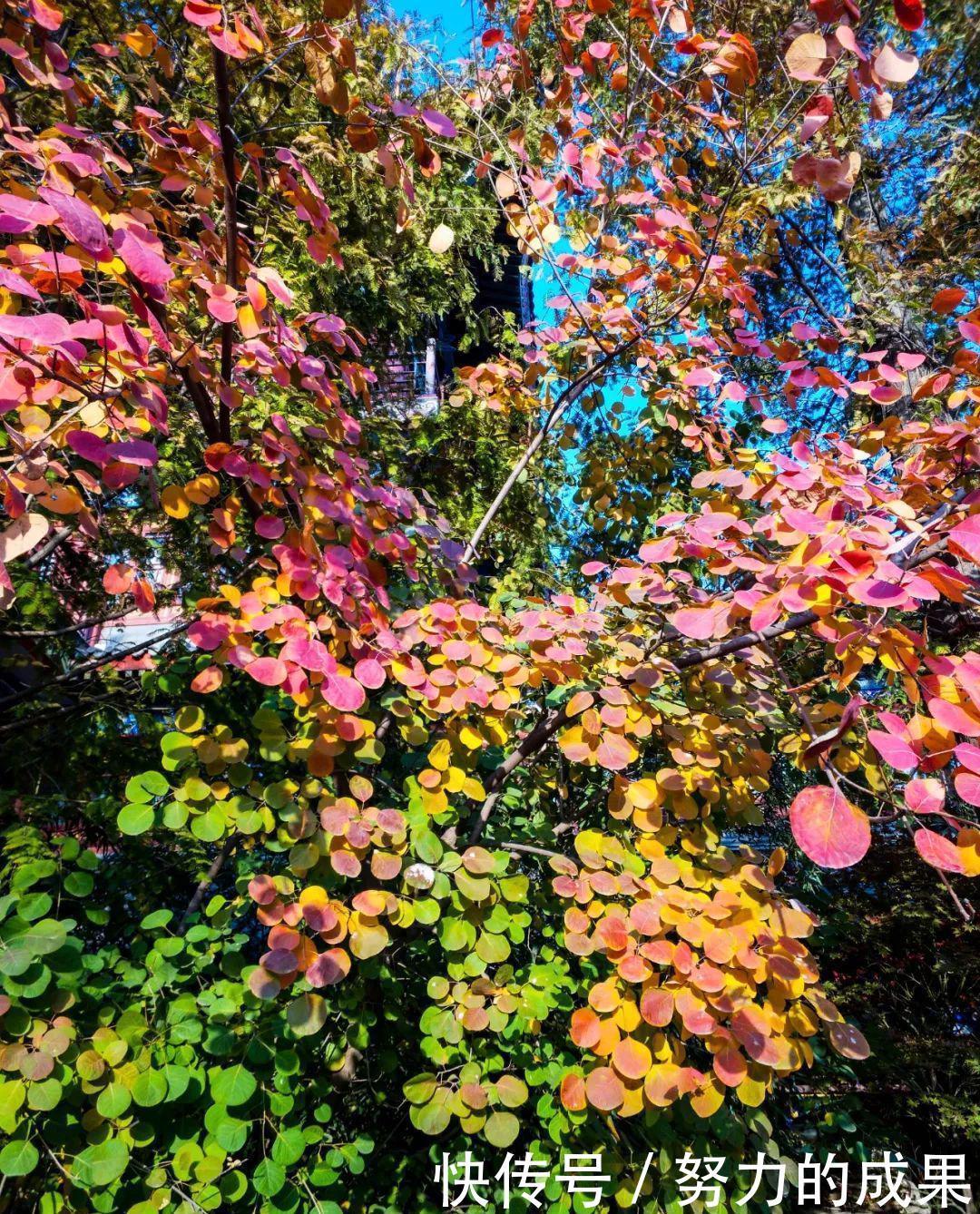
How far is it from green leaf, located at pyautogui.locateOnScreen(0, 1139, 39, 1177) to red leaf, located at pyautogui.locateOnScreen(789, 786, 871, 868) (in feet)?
3.44

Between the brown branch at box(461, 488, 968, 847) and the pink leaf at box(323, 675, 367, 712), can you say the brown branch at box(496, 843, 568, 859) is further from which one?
the pink leaf at box(323, 675, 367, 712)

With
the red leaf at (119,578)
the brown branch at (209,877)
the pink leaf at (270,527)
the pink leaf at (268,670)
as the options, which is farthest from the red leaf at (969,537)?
the brown branch at (209,877)

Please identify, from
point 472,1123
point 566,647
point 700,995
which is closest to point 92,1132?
point 472,1123

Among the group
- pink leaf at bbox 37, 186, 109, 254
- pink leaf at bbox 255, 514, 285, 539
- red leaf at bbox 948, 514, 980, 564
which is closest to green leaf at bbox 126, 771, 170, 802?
pink leaf at bbox 255, 514, 285, 539

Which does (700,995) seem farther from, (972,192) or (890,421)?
(972,192)

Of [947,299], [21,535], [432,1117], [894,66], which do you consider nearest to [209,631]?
[21,535]

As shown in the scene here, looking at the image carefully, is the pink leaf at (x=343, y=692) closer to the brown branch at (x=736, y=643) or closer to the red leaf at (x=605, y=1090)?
the brown branch at (x=736, y=643)

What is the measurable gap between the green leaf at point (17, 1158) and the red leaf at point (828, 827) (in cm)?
105

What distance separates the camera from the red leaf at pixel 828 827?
768 mm

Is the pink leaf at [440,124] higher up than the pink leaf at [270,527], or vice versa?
the pink leaf at [440,124]

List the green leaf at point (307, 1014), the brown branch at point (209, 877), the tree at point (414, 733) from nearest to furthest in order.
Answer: the tree at point (414, 733) < the green leaf at point (307, 1014) < the brown branch at point (209, 877)

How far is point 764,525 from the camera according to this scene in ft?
3.64

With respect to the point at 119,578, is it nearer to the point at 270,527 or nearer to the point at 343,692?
the point at 270,527

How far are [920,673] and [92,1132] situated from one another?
1315mm
